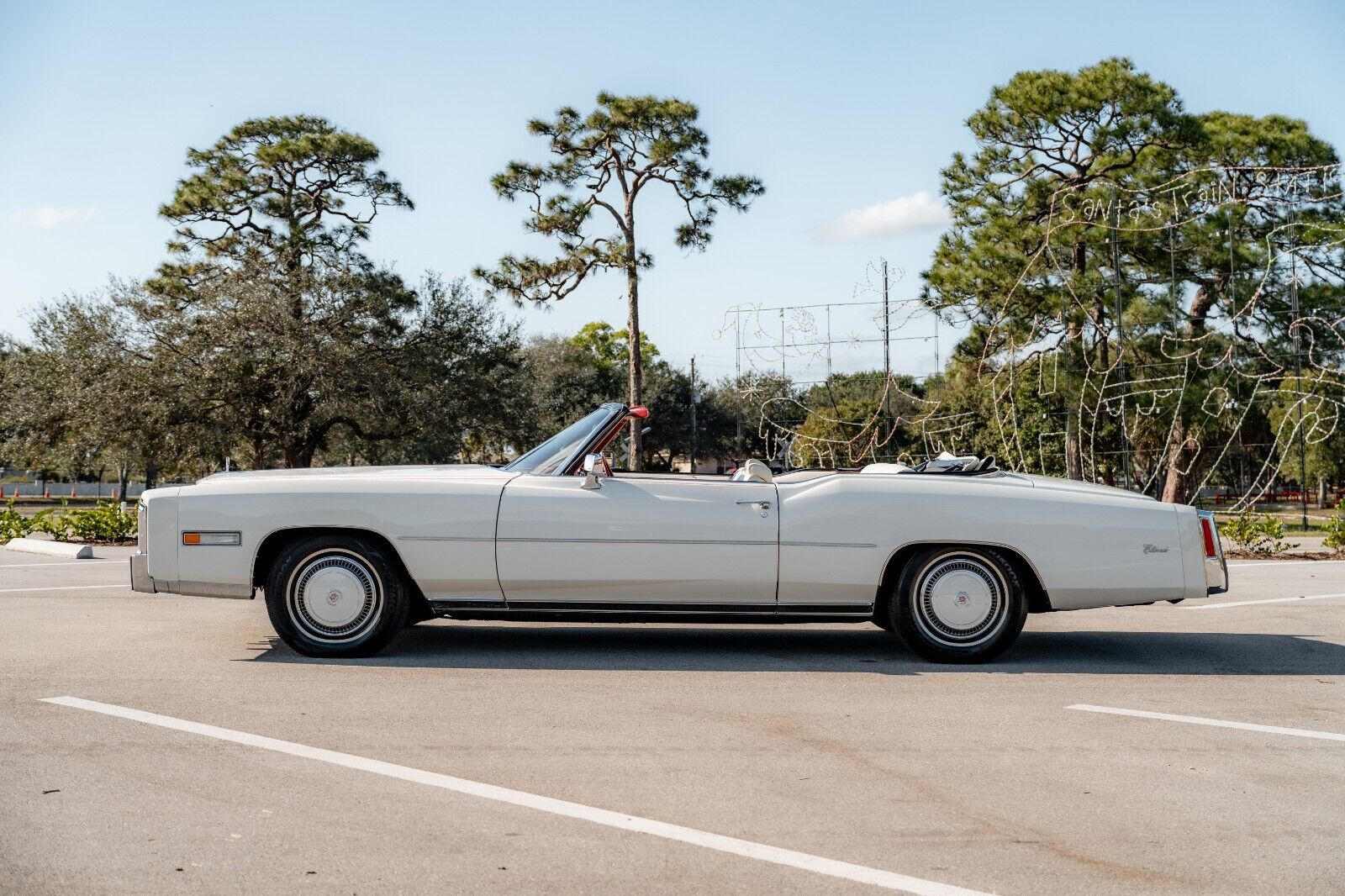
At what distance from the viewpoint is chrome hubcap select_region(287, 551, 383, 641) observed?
262 inches

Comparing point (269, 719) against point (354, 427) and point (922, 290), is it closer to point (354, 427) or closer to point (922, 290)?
point (354, 427)

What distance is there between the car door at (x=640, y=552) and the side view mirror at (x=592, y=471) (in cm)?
10

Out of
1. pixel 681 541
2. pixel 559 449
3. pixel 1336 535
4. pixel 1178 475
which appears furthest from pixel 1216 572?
pixel 1178 475

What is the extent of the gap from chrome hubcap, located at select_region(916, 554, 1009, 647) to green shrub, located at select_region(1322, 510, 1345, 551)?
11482 millimetres

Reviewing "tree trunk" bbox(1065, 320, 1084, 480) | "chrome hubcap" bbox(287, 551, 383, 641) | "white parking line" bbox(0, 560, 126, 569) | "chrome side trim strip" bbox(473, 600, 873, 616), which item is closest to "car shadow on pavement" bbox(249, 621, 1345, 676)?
"chrome hubcap" bbox(287, 551, 383, 641)

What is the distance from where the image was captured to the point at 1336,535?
15.9 meters

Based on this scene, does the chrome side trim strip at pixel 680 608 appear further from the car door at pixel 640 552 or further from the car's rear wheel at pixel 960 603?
the car's rear wheel at pixel 960 603

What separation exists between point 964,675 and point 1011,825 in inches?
102

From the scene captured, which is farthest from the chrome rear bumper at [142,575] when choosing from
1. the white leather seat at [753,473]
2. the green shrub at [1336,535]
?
the green shrub at [1336,535]

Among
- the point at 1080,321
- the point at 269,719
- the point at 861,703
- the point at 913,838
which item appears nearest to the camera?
the point at 913,838

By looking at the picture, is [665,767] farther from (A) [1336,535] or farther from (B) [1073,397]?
(B) [1073,397]

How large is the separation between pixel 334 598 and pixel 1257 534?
43.1 ft

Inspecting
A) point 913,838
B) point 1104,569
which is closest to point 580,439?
point 1104,569

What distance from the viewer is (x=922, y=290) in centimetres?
3091
